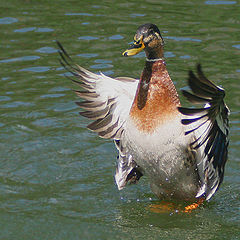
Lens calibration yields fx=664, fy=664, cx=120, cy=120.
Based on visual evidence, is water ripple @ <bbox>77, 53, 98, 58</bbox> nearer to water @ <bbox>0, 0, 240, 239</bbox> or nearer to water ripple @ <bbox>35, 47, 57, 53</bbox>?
water @ <bbox>0, 0, 240, 239</bbox>

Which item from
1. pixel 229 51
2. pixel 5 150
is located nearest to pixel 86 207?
pixel 5 150

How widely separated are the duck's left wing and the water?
75cm

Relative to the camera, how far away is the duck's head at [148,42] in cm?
689

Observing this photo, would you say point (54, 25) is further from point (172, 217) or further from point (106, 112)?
point (172, 217)

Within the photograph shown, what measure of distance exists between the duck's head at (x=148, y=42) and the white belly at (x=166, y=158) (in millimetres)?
764

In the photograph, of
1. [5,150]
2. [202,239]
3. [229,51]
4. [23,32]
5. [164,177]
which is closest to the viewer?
[202,239]

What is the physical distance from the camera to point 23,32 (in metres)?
12.4

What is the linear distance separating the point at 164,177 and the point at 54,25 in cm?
595

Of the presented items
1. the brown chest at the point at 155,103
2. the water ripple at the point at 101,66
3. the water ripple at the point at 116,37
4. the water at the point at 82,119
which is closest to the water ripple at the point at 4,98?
the water at the point at 82,119

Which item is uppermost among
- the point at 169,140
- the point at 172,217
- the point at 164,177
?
the point at 169,140

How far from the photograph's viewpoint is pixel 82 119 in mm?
9766

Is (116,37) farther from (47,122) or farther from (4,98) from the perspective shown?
(47,122)

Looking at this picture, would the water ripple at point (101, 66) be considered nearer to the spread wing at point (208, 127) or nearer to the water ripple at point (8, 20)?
the water ripple at point (8, 20)

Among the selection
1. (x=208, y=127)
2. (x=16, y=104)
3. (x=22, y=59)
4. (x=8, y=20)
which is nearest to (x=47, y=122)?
(x=16, y=104)
